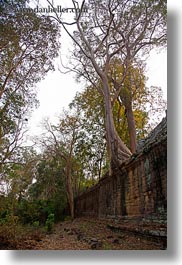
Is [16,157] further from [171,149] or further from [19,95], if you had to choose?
[171,149]

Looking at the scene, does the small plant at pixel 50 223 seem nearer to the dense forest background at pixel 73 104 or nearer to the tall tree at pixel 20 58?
the dense forest background at pixel 73 104

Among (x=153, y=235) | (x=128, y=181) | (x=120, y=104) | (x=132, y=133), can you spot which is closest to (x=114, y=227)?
(x=128, y=181)

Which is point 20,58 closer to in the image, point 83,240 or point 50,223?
point 50,223

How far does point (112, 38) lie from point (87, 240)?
116 inches

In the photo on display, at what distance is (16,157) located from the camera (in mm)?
3828

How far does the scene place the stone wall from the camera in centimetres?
350

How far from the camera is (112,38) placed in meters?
4.80

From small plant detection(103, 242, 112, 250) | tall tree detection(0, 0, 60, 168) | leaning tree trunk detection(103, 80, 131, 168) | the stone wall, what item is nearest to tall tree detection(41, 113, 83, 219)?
the stone wall

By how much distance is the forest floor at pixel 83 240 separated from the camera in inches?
133

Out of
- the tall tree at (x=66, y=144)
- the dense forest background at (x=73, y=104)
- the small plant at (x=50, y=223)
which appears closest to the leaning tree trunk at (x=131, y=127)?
the dense forest background at (x=73, y=104)

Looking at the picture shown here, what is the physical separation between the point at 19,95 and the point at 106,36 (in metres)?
1.63

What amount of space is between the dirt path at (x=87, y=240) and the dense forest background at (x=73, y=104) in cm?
19

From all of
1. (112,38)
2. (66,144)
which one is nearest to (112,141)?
(66,144)

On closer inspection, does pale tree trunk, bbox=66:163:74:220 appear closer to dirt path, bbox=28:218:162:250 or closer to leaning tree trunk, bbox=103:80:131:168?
dirt path, bbox=28:218:162:250
